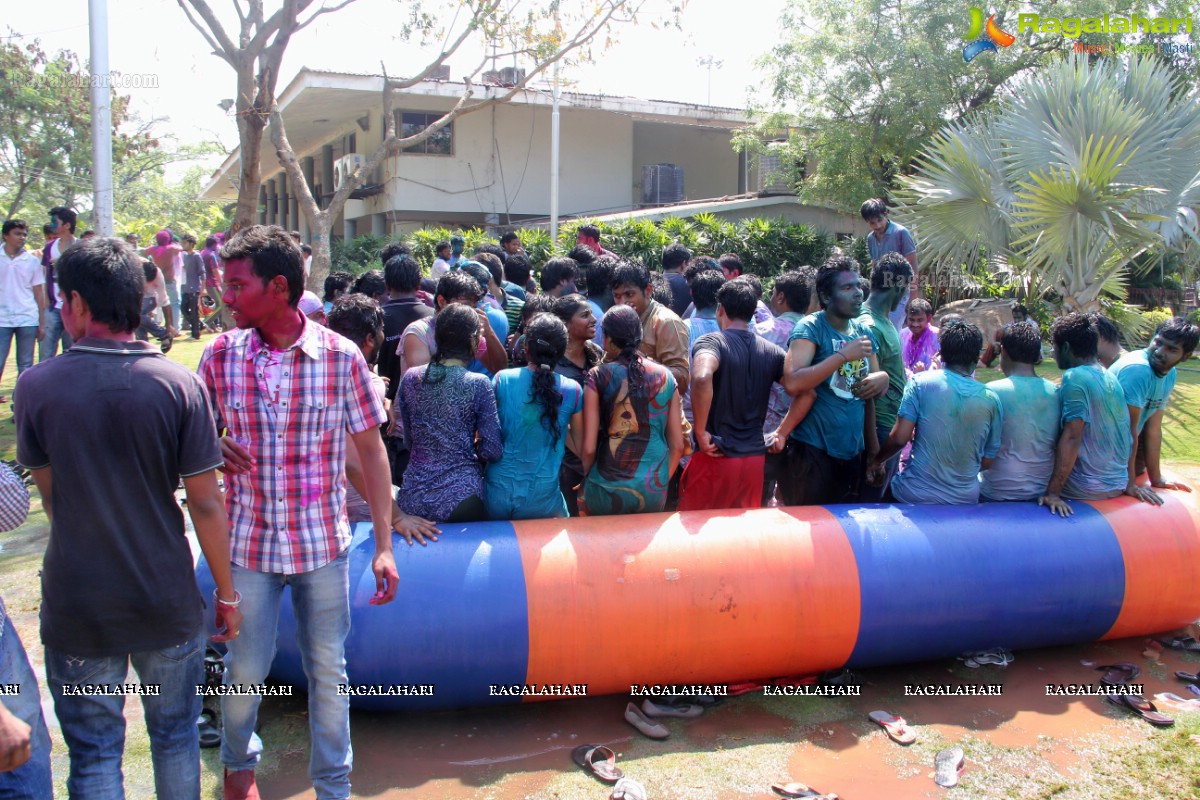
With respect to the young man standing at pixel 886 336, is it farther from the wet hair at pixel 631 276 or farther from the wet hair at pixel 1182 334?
the wet hair at pixel 1182 334

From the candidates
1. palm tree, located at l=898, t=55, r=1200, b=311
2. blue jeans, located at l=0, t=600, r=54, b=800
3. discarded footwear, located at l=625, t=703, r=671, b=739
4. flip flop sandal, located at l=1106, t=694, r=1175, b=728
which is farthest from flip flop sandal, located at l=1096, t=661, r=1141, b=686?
palm tree, located at l=898, t=55, r=1200, b=311

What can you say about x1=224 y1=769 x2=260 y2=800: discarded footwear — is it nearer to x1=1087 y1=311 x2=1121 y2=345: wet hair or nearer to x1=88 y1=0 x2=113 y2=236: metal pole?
x1=1087 y1=311 x2=1121 y2=345: wet hair

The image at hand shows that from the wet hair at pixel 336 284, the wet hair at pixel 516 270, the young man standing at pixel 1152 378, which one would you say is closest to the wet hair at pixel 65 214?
the wet hair at pixel 336 284

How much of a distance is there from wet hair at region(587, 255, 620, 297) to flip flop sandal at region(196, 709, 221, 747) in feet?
11.1

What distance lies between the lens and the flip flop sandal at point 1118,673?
4.36m

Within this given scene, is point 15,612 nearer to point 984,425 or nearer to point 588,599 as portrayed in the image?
point 588,599

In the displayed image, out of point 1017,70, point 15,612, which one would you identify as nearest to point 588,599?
point 15,612

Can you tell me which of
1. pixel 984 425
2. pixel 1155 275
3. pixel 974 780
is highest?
pixel 1155 275

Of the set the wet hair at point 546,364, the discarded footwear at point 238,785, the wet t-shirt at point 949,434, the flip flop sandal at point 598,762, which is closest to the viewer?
the discarded footwear at point 238,785

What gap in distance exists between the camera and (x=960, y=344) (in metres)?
4.61

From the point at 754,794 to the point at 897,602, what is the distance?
1248 mm

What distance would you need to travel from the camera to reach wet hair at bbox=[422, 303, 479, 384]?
13.0ft

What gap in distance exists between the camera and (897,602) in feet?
13.7

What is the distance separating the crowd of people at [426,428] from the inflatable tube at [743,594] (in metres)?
0.30
